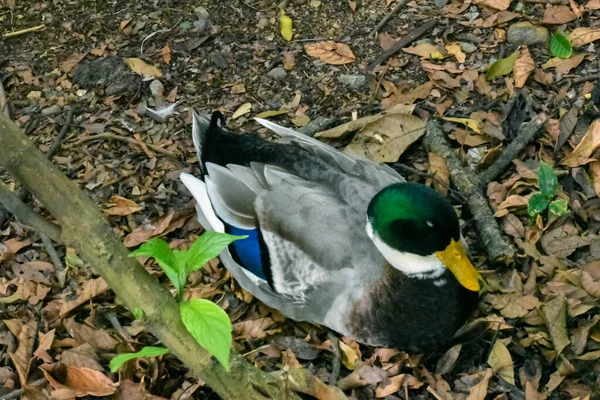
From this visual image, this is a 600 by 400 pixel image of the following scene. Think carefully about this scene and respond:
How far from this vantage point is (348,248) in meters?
2.96

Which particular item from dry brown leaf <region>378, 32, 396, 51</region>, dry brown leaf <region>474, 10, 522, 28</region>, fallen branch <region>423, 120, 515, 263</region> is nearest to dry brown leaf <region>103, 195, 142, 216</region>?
fallen branch <region>423, 120, 515, 263</region>

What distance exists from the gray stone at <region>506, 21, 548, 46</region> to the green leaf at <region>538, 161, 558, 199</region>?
1278mm

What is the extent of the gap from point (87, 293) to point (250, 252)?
0.80m

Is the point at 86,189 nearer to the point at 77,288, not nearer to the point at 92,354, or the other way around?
the point at 77,288

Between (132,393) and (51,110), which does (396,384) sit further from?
(51,110)

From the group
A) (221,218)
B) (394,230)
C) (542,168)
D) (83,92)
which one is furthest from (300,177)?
(83,92)

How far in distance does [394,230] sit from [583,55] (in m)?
1.98

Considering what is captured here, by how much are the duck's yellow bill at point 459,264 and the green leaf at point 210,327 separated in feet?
3.43

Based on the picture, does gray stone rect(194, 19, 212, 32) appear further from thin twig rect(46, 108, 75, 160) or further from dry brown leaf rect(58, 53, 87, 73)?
thin twig rect(46, 108, 75, 160)

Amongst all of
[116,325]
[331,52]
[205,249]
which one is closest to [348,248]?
[205,249]

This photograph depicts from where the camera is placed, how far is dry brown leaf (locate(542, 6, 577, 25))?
166 inches

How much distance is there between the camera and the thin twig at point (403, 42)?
436cm

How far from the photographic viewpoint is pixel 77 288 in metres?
3.39

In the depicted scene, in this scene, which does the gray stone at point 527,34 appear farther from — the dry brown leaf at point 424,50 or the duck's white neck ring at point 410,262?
the duck's white neck ring at point 410,262
